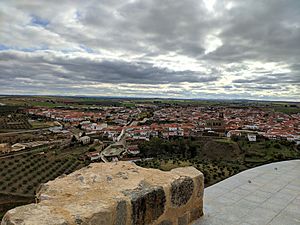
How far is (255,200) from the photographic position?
3645 millimetres

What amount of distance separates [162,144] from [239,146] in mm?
10638

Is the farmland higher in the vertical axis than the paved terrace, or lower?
lower

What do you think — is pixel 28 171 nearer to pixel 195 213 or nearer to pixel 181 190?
pixel 195 213

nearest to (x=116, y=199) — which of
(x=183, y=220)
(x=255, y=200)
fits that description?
(x=183, y=220)

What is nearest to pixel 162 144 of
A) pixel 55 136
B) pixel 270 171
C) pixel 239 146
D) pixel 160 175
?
pixel 239 146

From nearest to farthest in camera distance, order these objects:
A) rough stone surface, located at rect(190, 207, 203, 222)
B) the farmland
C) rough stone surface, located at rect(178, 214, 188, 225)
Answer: rough stone surface, located at rect(178, 214, 188, 225) → rough stone surface, located at rect(190, 207, 203, 222) → the farmland

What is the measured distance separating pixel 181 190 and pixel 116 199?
0.91 m

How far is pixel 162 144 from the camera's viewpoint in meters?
37.3

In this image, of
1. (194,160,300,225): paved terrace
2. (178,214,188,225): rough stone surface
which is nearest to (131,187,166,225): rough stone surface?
(178,214,188,225): rough stone surface

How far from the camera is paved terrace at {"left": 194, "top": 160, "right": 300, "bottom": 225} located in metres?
3.07

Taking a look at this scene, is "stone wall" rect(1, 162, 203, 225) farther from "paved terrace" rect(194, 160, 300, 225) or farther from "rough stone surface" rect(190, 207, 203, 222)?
"paved terrace" rect(194, 160, 300, 225)

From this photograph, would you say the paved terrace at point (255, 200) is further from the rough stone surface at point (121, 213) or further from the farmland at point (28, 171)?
the farmland at point (28, 171)

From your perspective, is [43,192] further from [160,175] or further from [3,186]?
[3,186]

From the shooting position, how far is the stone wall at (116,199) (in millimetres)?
1752
